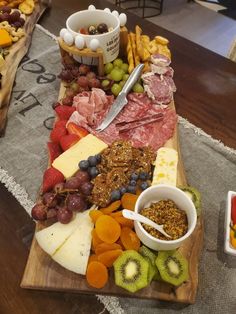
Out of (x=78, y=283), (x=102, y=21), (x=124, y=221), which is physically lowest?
(x=78, y=283)

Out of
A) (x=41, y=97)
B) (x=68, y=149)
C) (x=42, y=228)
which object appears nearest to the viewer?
(x=42, y=228)

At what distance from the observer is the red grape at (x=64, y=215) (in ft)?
2.44

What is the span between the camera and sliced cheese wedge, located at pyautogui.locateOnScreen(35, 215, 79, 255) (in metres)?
0.72

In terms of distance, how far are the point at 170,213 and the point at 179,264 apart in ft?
0.35

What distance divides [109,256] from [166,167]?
28 cm

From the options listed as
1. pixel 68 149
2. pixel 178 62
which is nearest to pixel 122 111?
pixel 68 149

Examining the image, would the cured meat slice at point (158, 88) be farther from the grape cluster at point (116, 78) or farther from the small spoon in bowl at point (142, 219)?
the small spoon in bowl at point (142, 219)

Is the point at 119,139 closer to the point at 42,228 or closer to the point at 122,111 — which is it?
the point at 122,111

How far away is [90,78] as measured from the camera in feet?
3.47

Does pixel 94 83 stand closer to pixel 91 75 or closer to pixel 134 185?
pixel 91 75

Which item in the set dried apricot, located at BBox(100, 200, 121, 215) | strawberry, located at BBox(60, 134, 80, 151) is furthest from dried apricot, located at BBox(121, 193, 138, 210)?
strawberry, located at BBox(60, 134, 80, 151)

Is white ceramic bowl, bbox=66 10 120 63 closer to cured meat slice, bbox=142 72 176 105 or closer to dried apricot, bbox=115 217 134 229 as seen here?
cured meat slice, bbox=142 72 176 105

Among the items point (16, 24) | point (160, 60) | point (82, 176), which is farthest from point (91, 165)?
point (16, 24)

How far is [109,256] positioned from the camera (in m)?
0.69
